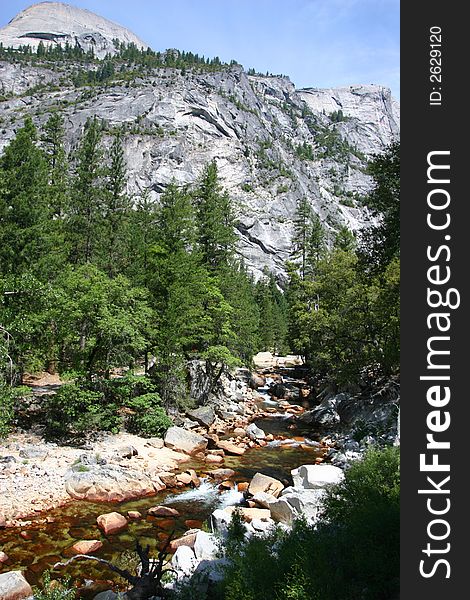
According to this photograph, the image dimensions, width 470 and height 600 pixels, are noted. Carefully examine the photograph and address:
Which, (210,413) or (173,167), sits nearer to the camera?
(210,413)

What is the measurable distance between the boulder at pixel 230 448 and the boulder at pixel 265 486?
429 centimetres

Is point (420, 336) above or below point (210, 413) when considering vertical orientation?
above

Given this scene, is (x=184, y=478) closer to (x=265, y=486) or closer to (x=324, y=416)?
(x=265, y=486)

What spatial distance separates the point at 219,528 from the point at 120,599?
341 centimetres

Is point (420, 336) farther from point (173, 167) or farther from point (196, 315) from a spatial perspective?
point (173, 167)

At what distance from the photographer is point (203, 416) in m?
21.8

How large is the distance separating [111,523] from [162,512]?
60.4 inches

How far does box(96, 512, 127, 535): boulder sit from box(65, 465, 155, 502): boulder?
1.48 m

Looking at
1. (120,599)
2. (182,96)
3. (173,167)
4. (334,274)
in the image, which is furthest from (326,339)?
(182,96)

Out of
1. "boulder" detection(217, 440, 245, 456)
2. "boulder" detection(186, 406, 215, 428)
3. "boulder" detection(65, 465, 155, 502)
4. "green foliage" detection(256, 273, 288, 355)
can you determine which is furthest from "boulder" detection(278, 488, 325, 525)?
"green foliage" detection(256, 273, 288, 355)

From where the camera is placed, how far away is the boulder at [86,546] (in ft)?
32.0

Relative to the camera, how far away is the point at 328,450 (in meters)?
18.1

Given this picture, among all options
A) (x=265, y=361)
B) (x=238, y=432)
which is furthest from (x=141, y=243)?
(x=265, y=361)

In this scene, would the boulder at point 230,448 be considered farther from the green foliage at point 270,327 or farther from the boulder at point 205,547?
the green foliage at point 270,327
